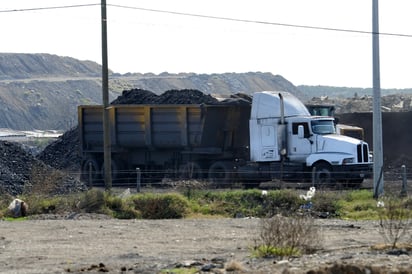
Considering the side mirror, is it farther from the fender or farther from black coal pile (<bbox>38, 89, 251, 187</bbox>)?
black coal pile (<bbox>38, 89, 251, 187</bbox>)

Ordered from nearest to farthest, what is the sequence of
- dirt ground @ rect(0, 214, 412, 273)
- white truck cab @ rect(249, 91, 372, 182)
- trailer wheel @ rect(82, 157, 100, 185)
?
dirt ground @ rect(0, 214, 412, 273), white truck cab @ rect(249, 91, 372, 182), trailer wheel @ rect(82, 157, 100, 185)

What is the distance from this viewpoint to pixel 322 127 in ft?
131

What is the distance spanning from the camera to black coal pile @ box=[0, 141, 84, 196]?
115 feet

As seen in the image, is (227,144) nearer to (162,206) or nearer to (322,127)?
(322,127)

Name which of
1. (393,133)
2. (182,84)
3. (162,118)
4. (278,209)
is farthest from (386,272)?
(182,84)

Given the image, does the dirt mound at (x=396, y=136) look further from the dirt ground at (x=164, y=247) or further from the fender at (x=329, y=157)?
the dirt ground at (x=164, y=247)

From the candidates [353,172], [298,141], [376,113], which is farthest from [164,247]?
[298,141]

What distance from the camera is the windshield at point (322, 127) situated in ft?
130

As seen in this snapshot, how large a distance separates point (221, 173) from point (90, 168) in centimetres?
628

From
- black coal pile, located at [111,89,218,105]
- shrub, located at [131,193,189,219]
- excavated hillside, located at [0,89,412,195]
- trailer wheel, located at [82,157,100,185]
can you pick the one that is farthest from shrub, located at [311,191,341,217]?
trailer wheel, located at [82,157,100,185]

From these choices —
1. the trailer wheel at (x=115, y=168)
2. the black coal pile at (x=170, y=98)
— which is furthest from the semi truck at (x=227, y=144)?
the black coal pile at (x=170, y=98)

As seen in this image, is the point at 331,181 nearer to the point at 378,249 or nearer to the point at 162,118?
the point at 162,118

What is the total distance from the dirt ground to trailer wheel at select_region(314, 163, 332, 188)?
990cm

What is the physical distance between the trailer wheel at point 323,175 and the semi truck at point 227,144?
37 millimetres
